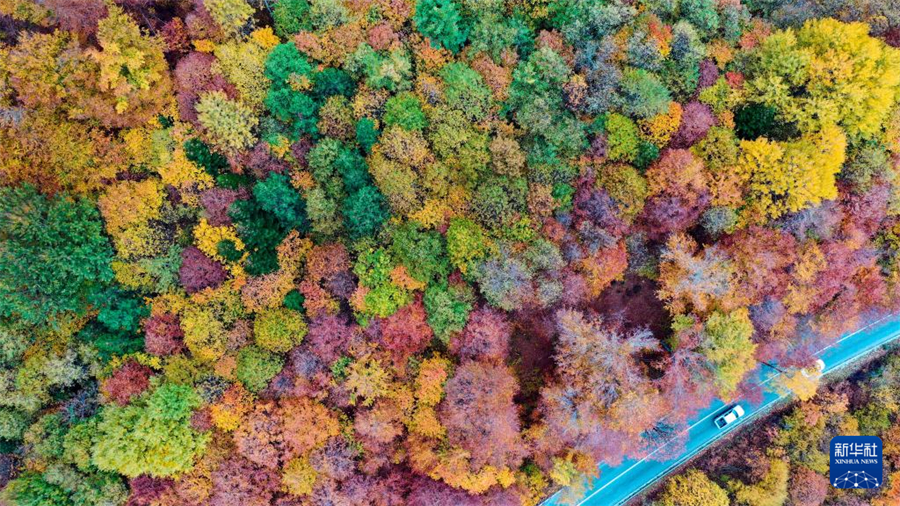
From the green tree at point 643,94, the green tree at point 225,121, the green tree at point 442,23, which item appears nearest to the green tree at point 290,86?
the green tree at point 225,121

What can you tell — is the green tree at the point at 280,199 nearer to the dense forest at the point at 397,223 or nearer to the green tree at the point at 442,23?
the dense forest at the point at 397,223

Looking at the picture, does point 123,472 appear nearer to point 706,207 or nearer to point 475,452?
point 475,452

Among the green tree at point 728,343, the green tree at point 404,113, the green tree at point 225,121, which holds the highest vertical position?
the green tree at point 404,113

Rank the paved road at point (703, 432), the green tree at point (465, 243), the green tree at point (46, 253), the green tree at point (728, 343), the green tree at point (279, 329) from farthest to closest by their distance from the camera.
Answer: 1. the paved road at point (703, 432)
2. the green tree at point (279, 329)
3. the green tree at point (465, 243)
4. the green tree at point (728, 343)
5. the green tree at point (46, 253)

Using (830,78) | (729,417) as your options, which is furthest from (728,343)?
(830,78)

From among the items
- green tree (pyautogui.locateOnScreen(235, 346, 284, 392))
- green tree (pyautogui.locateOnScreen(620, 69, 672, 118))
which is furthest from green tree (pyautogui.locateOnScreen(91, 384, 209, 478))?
green tree (pyautogui.locateOnScreen(620, 69, 672, 118))

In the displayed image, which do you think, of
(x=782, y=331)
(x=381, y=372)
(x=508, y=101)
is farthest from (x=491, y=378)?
(x=782, y=331)
